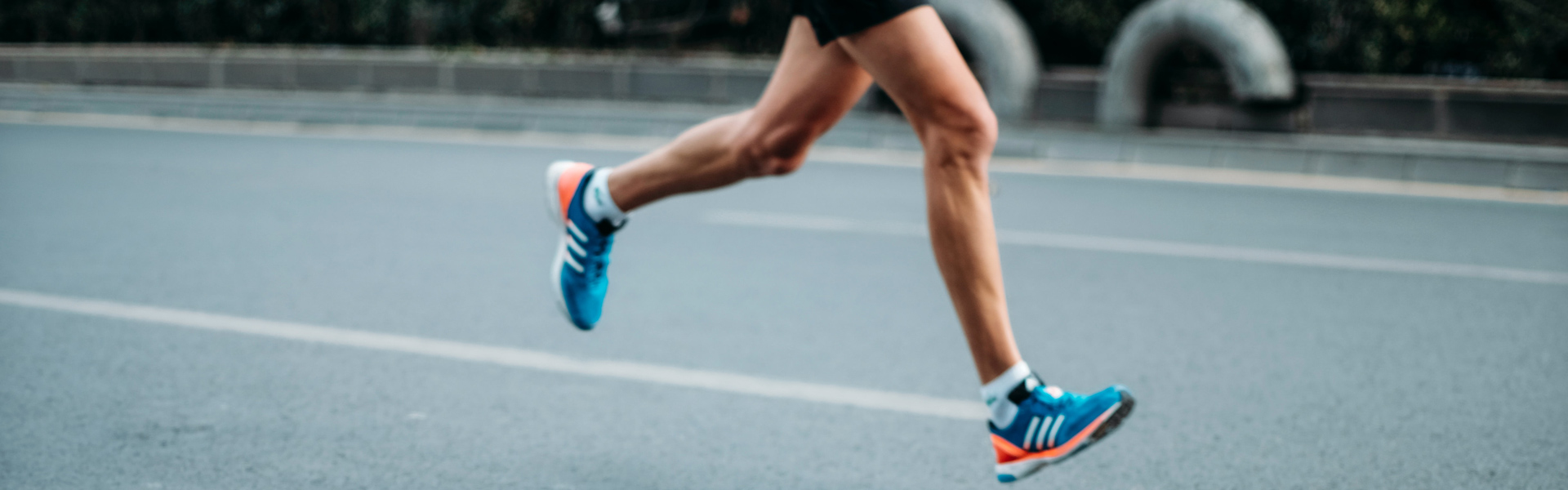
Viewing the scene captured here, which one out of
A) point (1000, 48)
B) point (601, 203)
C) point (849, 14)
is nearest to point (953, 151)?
point (849, 14)

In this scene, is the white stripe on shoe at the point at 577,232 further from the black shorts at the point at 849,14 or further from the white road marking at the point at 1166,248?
the white road marking at the point at 1166,248

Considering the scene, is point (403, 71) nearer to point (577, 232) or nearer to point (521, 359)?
point (521, 359)

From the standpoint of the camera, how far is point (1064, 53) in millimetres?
14656

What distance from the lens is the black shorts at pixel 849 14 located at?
101 inches

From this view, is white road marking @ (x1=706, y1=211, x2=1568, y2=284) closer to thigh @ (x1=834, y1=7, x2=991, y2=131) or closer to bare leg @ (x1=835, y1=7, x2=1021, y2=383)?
bare leg @ (x1=835, y1=7, x2=1021, y2=383)

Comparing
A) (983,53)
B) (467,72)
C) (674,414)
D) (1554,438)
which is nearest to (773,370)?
(674,414)

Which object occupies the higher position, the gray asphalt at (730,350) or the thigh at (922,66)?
the thigh at (922,66)

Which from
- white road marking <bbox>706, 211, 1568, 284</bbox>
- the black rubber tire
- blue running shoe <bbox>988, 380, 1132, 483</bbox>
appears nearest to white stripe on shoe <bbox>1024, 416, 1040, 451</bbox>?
blue running shoe <bbox>988, 380, 1132, 483</bbox>

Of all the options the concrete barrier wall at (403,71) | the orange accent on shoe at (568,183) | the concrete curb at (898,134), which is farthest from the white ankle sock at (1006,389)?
the concrete barrier wall at (403,71)

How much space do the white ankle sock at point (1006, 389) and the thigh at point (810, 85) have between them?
1.92 ft

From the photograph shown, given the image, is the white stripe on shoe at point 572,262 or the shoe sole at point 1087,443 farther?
the white stripe on shoe at point 572,262

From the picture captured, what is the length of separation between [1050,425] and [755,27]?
44.4 feet

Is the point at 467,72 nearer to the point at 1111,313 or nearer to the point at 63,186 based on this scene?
the point at 63,186

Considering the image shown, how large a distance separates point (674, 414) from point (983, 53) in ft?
31.8
